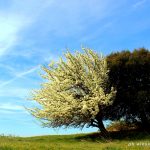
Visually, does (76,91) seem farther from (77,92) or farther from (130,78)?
(130,78)

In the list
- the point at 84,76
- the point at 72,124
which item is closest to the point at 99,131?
the point at 72,124

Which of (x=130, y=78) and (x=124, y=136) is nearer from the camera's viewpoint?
(x=124, y=136)

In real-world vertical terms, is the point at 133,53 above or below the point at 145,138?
above

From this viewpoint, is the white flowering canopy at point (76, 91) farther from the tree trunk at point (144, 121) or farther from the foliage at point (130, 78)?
the tree trunk at point (144, 121)

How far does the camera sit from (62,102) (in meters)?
48.8

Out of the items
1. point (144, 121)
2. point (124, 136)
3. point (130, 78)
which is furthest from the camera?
point (144, 121)

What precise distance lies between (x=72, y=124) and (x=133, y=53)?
37.9 feet

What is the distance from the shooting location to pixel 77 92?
49.4 m

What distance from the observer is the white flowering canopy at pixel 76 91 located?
156 ft

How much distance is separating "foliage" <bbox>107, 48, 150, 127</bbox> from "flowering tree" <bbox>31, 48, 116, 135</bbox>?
1.44 m

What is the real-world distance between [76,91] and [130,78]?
6796 millimetres

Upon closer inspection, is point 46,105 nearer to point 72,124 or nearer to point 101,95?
point 72,124

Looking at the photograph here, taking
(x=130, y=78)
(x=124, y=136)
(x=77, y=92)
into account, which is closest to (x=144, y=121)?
(x=124, y=136)

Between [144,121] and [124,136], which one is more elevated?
[144,121]
